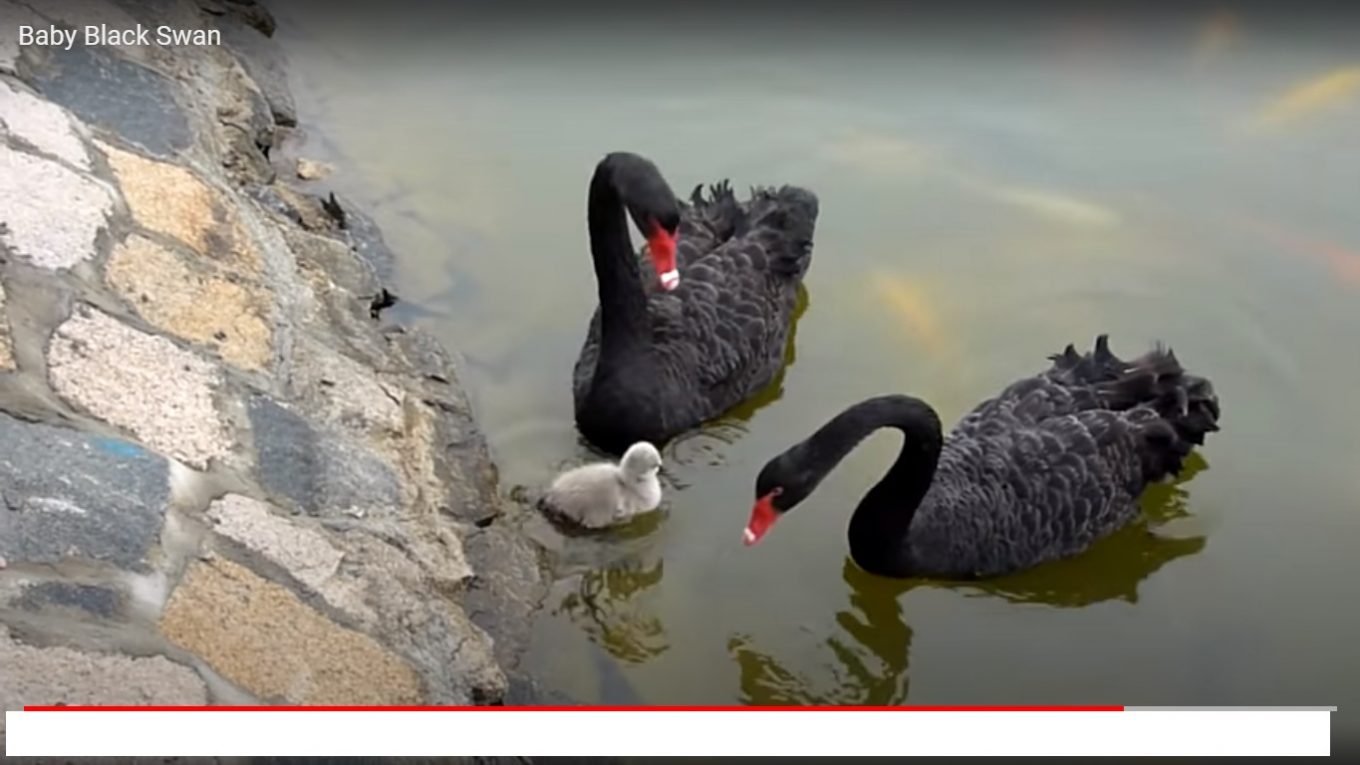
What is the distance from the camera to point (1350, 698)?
3178mm

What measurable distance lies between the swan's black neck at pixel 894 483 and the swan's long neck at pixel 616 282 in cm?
78

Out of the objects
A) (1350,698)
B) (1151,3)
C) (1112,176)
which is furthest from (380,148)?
(1350,698)

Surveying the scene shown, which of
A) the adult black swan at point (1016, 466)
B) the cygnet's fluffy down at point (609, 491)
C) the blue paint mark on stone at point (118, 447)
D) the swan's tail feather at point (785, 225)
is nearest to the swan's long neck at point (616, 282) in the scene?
the cygnet's fluffy down at point (609, 491)

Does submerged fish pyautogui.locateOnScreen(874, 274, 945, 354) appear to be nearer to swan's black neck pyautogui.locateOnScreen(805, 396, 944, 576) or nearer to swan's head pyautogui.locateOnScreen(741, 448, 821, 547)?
swan's black neck pyautogui.locateOnScreen(805, 396, 944, 576)

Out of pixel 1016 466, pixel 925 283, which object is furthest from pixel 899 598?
pixel 925 283

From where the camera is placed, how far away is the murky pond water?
331 cm

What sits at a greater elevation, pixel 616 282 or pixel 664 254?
pixel 664 254

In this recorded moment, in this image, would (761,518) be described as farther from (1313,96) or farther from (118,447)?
(1313,96)

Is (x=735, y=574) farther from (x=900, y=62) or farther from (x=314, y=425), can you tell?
(x=900, y=62)

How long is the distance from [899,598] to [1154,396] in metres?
0.84

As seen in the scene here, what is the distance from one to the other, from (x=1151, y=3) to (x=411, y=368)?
331 centimetres

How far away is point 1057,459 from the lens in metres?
3.55

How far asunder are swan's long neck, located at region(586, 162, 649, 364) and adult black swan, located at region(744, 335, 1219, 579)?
2.18 ft

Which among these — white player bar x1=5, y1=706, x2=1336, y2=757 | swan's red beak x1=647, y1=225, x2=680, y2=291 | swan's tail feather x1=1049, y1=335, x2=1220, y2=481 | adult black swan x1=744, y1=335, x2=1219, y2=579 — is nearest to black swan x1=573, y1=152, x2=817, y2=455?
swan's red beak x1=647, y1=225, x2=680, y2=291
